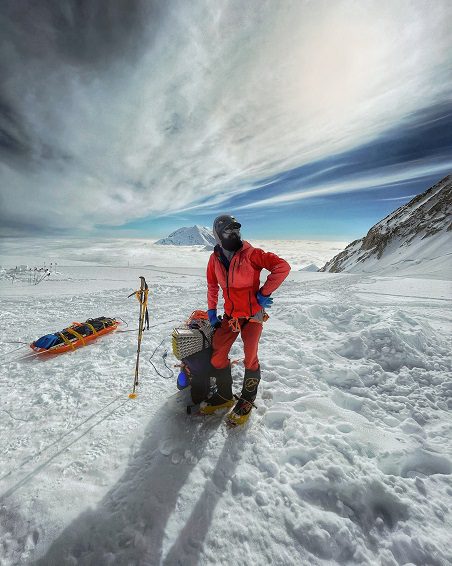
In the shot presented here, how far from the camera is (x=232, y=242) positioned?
12.3 ft

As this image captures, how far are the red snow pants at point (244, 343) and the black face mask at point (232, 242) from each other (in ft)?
3.50

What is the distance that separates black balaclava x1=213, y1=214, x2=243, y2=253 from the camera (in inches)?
146

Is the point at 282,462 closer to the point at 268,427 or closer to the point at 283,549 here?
the point at 268,427

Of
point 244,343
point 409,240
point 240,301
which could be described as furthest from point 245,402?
point 409,240

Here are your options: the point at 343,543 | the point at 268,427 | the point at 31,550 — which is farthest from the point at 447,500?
the point at 31,550

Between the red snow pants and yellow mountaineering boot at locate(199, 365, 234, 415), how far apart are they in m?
0.13

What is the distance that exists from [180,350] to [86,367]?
2.70 meters

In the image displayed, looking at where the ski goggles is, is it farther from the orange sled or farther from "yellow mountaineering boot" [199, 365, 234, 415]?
the orange sled

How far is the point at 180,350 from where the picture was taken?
3.71m

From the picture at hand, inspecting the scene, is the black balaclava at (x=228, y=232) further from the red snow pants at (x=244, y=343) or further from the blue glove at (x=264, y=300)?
the red snow pants at (x=244, y=343)

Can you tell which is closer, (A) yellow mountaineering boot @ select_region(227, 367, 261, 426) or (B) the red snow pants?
(A) yellow mountaineering boot @ select_region(227, 367, 261, 426)

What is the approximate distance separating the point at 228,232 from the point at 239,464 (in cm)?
291

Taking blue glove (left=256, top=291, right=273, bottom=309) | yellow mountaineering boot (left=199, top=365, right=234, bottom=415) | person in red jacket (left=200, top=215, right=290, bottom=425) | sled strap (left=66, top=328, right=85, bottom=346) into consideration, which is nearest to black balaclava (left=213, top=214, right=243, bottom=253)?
person in red jacket (left=200, top=215, right=290, bottom=425)

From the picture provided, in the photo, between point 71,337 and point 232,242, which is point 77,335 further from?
point 232,242
